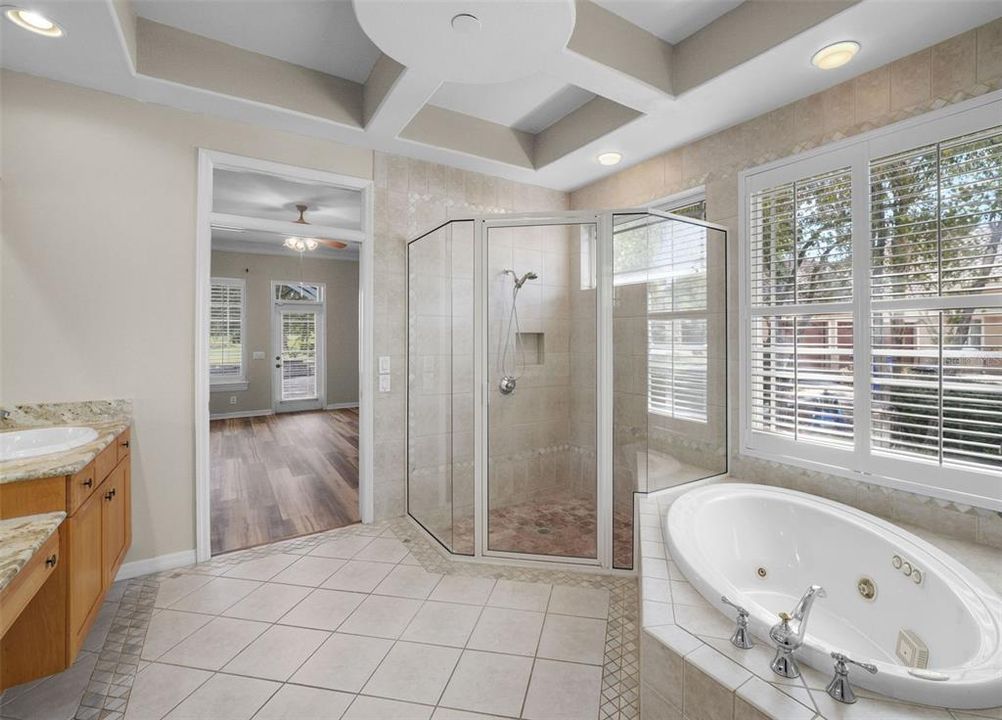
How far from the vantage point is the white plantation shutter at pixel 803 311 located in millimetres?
2303

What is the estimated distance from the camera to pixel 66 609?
5.21 feet

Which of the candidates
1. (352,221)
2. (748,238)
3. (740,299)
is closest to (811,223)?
(748,238)

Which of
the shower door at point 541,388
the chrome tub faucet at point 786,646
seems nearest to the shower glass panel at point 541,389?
the shower door at point 541,388

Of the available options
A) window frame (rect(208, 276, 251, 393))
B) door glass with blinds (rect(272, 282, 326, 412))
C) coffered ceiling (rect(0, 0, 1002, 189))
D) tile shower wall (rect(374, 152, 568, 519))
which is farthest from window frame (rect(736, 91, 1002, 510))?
window frame (rect(208, 276, 251, 393))

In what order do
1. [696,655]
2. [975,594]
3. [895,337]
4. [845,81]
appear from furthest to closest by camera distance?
[845,81] → [895,337] → [975,594] → [696,655]

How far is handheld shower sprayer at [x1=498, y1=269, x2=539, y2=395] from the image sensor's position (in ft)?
8.88

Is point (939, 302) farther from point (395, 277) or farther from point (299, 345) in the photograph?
point (299, 345)

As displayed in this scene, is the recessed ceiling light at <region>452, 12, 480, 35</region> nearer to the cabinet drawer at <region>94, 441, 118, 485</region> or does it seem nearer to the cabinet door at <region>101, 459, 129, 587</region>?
the cabinet drawer at <region>94, 441, 118, 485</region>

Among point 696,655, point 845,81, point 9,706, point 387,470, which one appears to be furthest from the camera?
point 387,470

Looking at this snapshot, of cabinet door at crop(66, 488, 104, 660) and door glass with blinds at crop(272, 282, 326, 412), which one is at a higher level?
door glass with blinds at crop(272, 282, 326, 412)

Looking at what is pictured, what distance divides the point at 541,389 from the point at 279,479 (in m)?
2.89

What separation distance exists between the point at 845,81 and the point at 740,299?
116 cm

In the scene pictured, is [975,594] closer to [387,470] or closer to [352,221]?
[387,470]

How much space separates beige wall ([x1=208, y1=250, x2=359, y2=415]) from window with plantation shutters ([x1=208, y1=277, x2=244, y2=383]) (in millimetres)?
105
